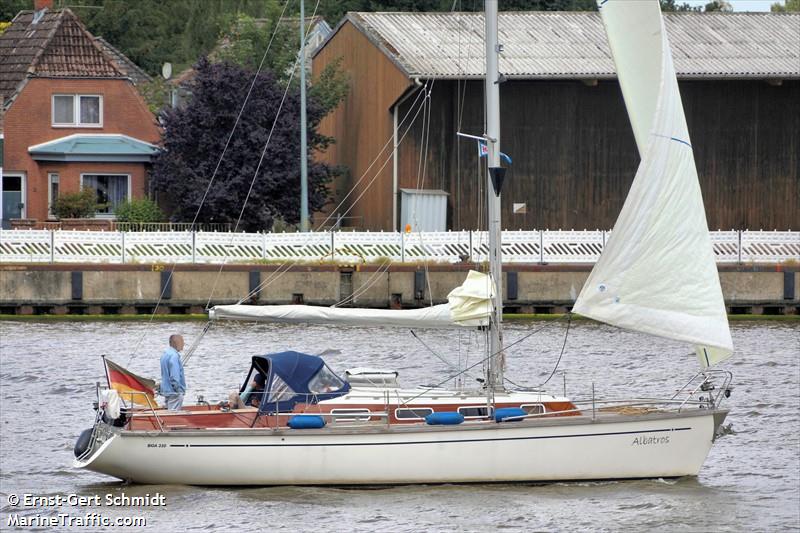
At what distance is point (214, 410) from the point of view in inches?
836

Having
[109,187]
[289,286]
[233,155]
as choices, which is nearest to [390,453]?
[289,286]

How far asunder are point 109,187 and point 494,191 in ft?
109

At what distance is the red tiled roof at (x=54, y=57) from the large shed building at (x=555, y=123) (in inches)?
361

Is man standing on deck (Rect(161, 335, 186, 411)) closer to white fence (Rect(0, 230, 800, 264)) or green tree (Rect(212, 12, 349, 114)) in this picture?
white fence (Rect(0, 230, 800, 264))

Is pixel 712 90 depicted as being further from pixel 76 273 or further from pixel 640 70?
pixel 640 70

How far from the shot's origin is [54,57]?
53406 mm

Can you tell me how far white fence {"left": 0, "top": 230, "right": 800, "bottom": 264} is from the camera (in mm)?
41656

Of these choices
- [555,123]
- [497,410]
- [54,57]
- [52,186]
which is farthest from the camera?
[54,57]

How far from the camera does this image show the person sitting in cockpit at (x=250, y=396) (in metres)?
21.1

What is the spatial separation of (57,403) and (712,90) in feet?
94.7

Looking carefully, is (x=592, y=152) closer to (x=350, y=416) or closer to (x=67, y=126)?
(x=67, y=126)

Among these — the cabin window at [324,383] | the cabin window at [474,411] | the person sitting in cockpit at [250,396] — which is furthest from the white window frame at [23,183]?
the cabin window at [474,411]

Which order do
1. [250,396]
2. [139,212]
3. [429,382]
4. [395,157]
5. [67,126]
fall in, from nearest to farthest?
[250,396] → [429,382] → [139,212] → [395,157] → [67,126]

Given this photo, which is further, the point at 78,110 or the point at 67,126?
the point at 78,110
